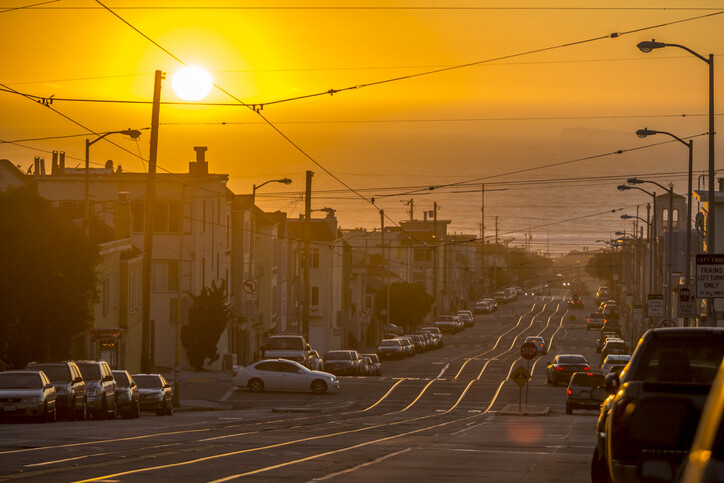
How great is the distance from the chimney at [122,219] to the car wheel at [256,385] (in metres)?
12.2

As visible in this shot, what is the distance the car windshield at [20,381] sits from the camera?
93.9 ft

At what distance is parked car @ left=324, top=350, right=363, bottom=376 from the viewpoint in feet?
202

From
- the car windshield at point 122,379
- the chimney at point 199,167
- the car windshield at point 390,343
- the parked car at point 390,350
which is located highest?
the chimney at point 199,167

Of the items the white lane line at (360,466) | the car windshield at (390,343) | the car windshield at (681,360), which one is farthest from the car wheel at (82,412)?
the car windshield at (390,343)

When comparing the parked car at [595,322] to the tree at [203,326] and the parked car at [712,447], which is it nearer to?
the tree at [203,326]

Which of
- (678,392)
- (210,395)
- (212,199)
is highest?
(212,199)

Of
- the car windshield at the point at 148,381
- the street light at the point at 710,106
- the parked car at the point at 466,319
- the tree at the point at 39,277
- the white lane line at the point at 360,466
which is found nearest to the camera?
the white lane line at the point at 360,466

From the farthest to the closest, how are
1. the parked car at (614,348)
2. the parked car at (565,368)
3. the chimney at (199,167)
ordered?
the parked car at (614,348) < the chimney at (199,167) < the parked car at (565,368)

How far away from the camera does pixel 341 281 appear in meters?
98.9

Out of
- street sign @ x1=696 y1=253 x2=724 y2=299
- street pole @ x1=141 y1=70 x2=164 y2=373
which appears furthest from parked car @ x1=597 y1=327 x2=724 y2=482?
street pole @ x1=141 y1=70 x2=164 y2=373

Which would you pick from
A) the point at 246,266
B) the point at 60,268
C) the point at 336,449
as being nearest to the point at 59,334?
the point at 60,268

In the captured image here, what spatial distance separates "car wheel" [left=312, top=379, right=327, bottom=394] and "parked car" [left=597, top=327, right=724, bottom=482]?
1445 inches

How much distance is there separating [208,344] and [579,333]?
58019mm

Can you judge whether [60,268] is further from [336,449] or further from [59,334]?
[336,449]
